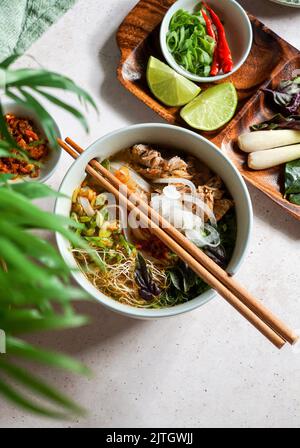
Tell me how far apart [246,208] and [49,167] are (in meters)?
0.57

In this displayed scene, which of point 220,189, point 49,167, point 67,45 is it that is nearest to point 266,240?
point 220,189

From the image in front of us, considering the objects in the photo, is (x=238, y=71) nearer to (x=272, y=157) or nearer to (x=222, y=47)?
(x=222, y=47)

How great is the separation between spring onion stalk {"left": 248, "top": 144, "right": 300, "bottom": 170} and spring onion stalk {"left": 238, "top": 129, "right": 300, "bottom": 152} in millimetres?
19

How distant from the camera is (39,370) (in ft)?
5.35

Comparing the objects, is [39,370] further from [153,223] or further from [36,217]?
[36,217]

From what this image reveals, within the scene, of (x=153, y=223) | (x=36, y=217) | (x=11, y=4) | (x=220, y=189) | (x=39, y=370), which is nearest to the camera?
(x=36, y=217)

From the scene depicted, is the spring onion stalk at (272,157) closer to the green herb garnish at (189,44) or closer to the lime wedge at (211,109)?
the lime wedge at (211,109)

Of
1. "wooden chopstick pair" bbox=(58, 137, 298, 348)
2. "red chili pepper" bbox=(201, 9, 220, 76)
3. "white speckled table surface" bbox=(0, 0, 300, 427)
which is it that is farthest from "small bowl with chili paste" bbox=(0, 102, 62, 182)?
"red chili pepper" bbox=(201, 9, 220, 76)

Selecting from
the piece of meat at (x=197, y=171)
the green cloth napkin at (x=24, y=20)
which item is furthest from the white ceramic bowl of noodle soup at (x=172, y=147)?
the green cloth napkin at (x=24, y=20)

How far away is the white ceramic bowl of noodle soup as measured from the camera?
136cm

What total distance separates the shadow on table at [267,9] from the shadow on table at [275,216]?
2.00 ft

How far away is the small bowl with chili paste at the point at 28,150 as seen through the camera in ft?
5.24

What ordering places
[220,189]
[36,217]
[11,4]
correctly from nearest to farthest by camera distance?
[36,217]
[220,189]
[11,4]

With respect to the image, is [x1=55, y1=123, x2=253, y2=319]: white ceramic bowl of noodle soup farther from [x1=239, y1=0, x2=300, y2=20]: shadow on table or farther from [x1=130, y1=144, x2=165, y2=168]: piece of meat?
[x1=239, y1=0, x2=300, y2=20]: shadow on table
